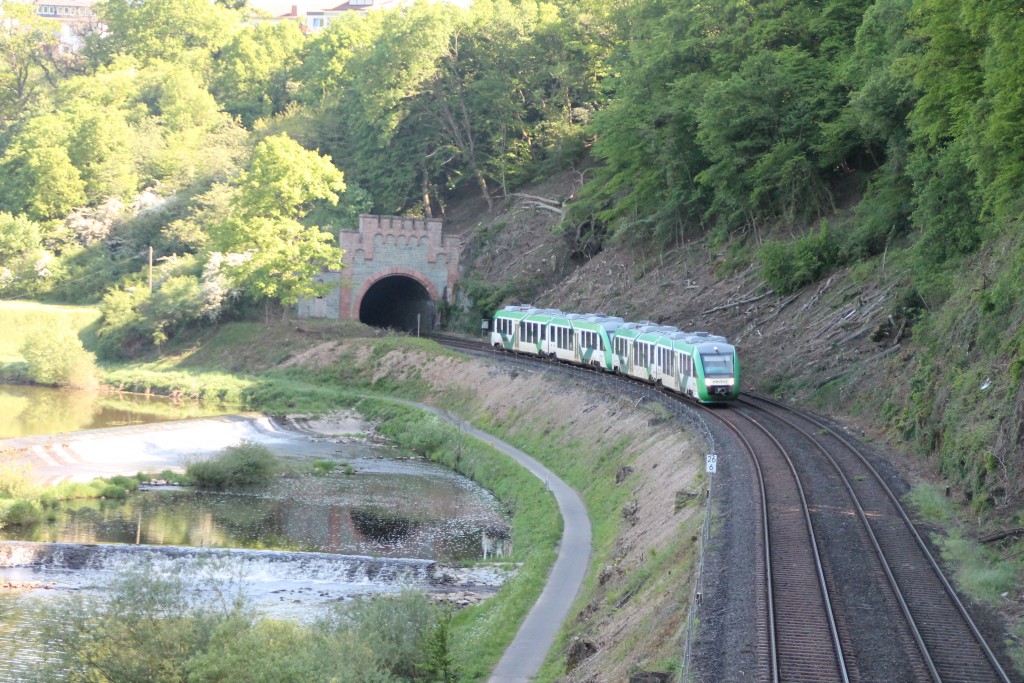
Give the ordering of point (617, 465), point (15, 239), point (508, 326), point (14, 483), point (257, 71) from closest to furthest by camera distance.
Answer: point (617, 465) < point (14, 483) < point (508, 326) < point (15, 239) < point (257, 71)

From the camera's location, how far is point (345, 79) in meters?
101

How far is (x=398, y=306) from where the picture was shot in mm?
82375

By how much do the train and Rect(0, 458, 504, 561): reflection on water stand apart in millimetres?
8374

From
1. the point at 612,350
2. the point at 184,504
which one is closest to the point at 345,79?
the point at 612,350

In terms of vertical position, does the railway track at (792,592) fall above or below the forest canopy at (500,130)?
below

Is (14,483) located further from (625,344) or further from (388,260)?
(388,260)

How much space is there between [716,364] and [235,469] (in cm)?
1839

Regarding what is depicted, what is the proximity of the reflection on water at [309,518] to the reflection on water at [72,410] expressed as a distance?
15.6 m

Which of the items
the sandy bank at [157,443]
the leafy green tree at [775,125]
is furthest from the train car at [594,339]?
the sandy bank at [157,443]

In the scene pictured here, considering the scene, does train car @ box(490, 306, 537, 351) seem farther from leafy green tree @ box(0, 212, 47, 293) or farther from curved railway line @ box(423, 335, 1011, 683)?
leafy green tree @ box(0, 212, 47, 293)

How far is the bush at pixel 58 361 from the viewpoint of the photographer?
216ft

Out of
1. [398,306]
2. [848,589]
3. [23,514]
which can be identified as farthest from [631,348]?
[398,306]

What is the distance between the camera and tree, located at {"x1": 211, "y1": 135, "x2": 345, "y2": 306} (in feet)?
227

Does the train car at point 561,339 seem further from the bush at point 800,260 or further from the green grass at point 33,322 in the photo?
the green grass at point 33,322
